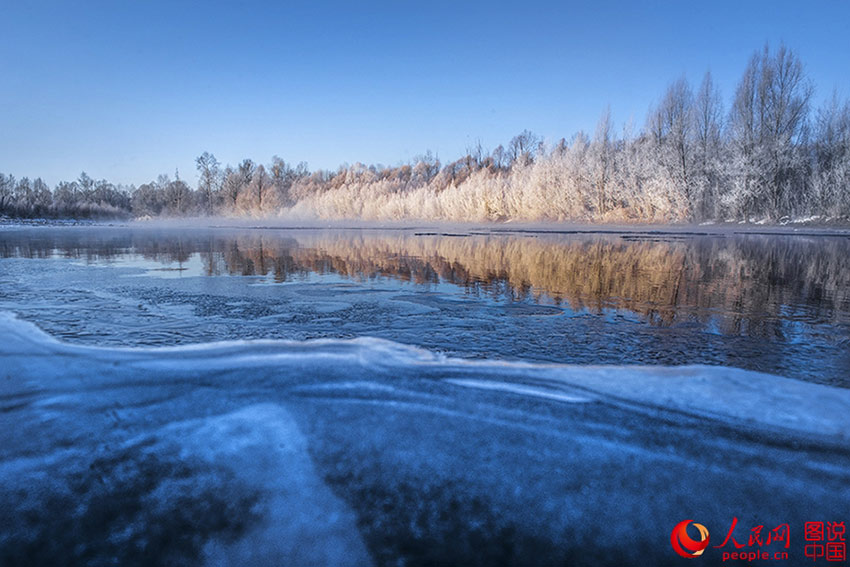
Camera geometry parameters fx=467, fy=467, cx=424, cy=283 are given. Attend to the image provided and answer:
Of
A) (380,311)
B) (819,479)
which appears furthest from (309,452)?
(380,311)

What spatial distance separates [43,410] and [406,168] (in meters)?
71.0

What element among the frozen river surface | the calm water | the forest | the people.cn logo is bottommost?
the people.cn logo

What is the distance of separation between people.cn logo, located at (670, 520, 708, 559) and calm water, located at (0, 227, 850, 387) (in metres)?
1.41

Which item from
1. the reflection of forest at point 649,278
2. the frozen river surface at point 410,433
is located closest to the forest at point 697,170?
the reflection of forest at point 649,278

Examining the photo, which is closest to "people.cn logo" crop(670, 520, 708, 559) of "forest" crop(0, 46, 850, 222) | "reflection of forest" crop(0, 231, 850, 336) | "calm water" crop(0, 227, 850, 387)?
"calm water" crop(0, 227, 850, 387)

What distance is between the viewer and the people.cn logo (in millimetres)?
1242

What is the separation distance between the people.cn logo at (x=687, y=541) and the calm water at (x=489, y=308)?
1412 millimetres

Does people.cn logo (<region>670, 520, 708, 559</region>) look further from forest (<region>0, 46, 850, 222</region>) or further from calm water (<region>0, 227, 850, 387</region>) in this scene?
forest (<region>0, 46, 850, 222</region>)

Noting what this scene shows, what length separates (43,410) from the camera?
6.66 feet

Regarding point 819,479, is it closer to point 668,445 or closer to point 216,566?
point 668,445

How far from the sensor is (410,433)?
1847mm

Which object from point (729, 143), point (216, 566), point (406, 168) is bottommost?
point (216, 566)

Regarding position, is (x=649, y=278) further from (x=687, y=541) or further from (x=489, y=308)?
(x=687, y=541)

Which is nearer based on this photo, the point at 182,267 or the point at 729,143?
the point at 182,267
